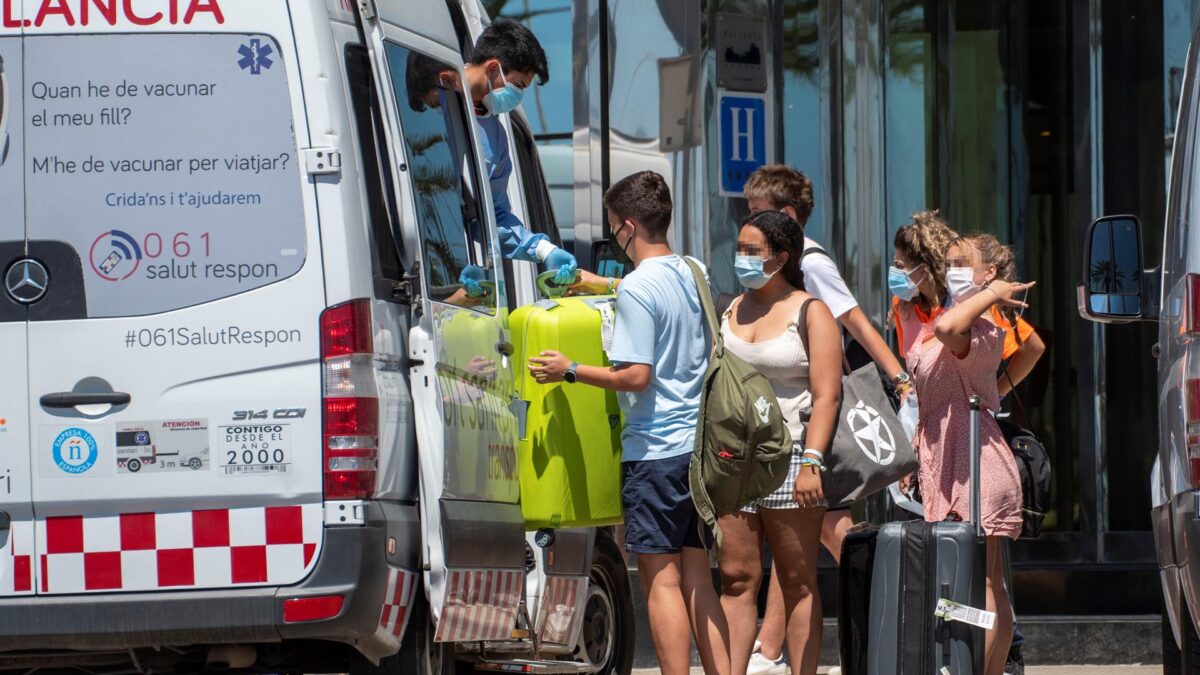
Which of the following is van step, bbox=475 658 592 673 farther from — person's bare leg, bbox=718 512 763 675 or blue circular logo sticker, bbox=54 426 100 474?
blue circular logo sticker, bbox=54 426 100 474

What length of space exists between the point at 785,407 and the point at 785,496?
31 centimetres

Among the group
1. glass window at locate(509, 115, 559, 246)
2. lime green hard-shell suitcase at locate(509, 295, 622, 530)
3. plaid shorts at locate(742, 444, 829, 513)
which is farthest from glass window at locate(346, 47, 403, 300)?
glass window at locate(509, 115, 559, 246)

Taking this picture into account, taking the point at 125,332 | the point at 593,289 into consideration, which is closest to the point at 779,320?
the point at 593,289

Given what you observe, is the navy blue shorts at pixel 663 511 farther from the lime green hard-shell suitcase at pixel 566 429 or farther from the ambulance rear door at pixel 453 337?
the ambulance rear door at pixel 453 337

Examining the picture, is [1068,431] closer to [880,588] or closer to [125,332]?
[880,588]

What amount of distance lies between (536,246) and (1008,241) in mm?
5160

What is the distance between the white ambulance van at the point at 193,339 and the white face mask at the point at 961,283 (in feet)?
7.15

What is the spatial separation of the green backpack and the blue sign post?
10.9 feet

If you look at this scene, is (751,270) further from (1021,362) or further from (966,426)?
(1021,362)

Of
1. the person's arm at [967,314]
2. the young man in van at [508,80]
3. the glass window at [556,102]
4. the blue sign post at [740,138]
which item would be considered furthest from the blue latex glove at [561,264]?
the glass window at [556,102]

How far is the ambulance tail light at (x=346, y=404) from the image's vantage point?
4.96m

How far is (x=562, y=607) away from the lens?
679 cm

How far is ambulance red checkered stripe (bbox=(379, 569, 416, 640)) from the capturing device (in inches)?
199

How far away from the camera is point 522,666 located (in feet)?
22.4
